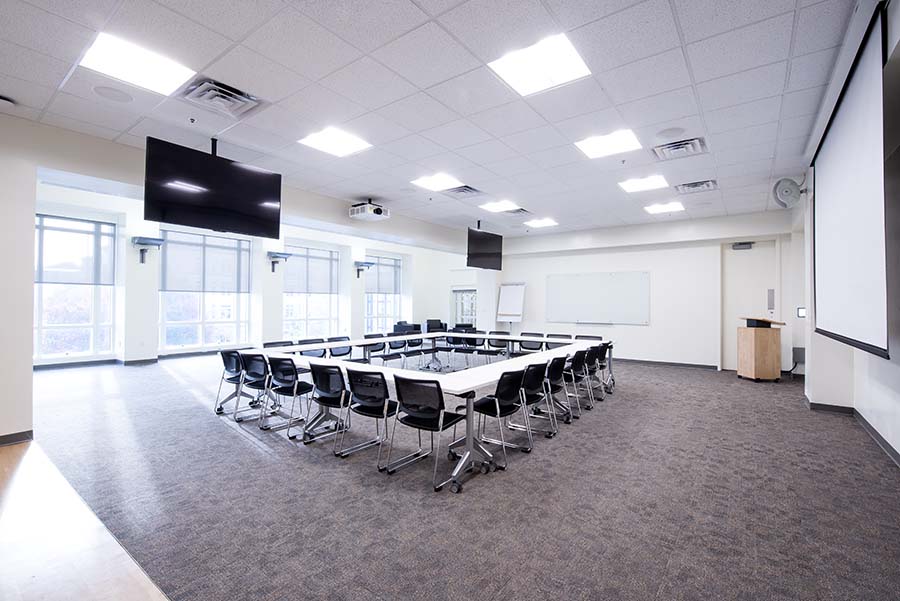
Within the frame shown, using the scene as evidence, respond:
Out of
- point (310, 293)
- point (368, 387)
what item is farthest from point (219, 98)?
point (310, 293)

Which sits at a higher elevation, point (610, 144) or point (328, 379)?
point (610, 144)

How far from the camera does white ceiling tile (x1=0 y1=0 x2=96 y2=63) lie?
2617 millimetres

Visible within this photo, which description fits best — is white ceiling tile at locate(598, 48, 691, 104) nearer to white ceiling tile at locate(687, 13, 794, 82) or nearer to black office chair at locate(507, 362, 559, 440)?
white ceiling tile at locate(687, 13, 794, 82)

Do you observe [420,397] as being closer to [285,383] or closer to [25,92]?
[285,383]

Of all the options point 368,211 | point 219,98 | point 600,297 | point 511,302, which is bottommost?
point 511,302

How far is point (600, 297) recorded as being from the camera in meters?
10.8

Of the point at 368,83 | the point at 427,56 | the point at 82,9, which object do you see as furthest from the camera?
the point at 368,83

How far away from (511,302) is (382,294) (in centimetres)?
503

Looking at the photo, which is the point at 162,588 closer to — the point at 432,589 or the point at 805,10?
the point at 432,589

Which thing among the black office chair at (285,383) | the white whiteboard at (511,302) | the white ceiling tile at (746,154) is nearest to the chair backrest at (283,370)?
the black office chair at (285,383)

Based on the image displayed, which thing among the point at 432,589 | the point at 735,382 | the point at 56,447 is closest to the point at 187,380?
the point at 56,447

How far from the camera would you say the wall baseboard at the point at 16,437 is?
13.7 ft

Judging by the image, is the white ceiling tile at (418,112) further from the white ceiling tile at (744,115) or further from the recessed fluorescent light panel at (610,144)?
the white ceiling tile at (744,115)

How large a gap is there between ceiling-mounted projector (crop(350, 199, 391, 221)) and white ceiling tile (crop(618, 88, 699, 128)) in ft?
14.1
